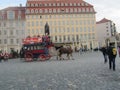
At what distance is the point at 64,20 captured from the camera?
108 metres

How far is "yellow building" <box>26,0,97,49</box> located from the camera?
106 m

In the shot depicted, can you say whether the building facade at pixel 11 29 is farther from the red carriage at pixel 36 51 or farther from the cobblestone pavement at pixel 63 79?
the cobblestone pavement at pixel 63 79

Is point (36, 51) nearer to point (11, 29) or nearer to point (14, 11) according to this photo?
point (11, 29)

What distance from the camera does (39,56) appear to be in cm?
3822

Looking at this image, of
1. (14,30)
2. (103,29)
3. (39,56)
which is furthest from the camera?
(103,29)

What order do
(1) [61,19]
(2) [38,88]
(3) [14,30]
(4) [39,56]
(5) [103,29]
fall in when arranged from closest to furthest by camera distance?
(2) [38,88]
(4) [39,56]
(3) [14,30]
(1) [61,19]
(5) [103,29]

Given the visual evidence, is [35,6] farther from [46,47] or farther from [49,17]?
[46,47]

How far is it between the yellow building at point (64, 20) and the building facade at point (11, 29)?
3.92m

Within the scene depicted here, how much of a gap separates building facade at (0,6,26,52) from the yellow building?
3.92 m

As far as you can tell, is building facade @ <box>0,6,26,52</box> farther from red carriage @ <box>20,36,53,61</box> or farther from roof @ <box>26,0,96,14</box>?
red carriage @ <box>20,36,53,61</box>

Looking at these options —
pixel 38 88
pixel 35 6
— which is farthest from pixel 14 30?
pixel 38 88

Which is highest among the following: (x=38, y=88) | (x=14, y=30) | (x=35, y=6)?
(x=35, y=6)

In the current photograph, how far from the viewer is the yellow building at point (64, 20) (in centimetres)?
10556

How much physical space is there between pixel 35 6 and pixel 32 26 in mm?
6574
